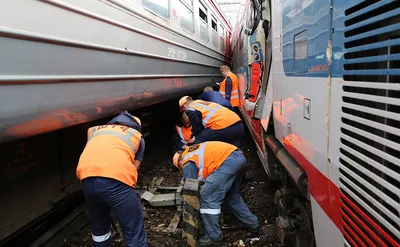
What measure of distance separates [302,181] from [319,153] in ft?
1.34

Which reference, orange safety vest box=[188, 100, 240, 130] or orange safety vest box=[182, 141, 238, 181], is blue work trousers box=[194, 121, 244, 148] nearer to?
orange safety vest box=[188, 100, 240, 130]

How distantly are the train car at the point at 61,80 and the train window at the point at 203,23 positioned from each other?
2.28 meters

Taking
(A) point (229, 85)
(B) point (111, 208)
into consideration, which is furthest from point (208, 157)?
(A) point (229, 85)

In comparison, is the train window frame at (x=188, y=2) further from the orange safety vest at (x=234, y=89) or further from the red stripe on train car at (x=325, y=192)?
the red stripe on train car at (x=325, y=192)

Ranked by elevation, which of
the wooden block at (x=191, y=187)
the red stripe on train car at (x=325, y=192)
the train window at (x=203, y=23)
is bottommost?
the wooden block at (x=191, y=187)

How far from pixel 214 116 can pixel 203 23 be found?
346cm

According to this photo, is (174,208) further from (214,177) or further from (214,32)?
(214,32)

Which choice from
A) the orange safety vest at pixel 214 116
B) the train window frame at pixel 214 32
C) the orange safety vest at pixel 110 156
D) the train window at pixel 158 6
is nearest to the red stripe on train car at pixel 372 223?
the orange safety vest at pixel 110 156

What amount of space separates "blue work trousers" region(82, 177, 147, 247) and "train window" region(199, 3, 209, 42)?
181 inches

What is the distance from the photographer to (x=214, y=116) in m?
3.94

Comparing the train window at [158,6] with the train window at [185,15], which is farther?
the train window at [185,15]

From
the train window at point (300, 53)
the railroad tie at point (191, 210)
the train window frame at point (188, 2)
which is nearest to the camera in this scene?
the train window at point (300, 53)

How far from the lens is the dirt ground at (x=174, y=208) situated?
3.20 metres

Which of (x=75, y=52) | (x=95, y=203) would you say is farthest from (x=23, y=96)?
(x=95, y=203)
